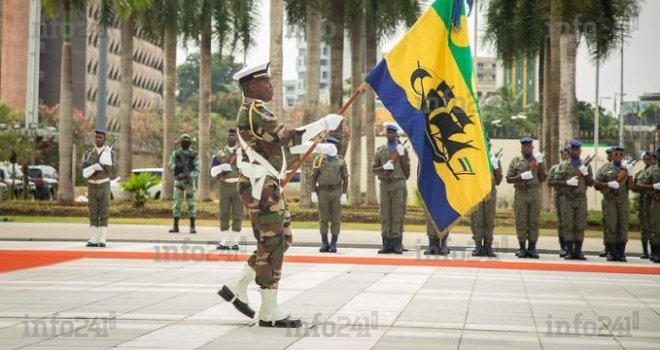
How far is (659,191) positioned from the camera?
63.6 feet

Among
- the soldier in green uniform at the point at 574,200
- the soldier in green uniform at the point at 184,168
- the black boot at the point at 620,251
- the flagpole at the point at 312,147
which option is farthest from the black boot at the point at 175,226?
the flagpole at the point at 312,147

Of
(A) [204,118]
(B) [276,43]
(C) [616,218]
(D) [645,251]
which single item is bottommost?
(D) [645,251]

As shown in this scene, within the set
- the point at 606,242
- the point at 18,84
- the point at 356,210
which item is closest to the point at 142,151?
the point at 18,84

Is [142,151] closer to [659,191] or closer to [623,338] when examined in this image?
[659,191]

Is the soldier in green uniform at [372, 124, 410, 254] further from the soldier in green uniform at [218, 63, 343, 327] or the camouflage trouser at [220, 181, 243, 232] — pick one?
the soldier in green uniform at [218, 63, 343, 327]

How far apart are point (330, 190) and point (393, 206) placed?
1.18 meters

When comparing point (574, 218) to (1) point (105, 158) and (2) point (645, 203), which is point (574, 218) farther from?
(1) point (105, 158)

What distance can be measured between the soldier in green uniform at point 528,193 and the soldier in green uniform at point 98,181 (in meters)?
7.18

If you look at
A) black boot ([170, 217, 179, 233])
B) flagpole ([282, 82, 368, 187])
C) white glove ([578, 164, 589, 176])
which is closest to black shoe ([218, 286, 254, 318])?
flagpole ([282, 82, 368, 187])

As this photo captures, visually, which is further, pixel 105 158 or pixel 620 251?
pixel 105 158

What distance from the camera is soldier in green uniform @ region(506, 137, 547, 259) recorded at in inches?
765

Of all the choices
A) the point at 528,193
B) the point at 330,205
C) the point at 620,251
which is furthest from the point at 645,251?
the point at 330,205

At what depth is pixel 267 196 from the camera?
9773 millimetres

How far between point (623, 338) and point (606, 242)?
34.5 ft
